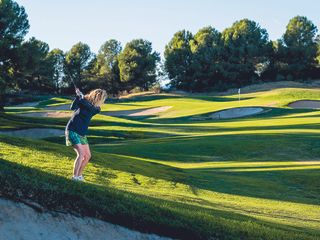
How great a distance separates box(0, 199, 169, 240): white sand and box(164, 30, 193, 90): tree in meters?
100.0

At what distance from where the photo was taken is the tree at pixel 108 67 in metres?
114

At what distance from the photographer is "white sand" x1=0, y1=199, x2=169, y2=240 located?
24.0 feet

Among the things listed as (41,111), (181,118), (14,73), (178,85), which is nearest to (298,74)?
(178,85)

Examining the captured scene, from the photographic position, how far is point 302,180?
72.9 ft

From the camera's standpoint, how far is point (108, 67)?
382 feet

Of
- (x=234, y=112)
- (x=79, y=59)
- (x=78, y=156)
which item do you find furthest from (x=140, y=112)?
(x=78, y=156)

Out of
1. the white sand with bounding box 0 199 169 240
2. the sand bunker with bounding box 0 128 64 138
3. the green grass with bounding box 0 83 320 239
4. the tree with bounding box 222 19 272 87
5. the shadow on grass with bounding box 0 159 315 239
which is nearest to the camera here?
the white sand with bounding box 0 199 169 240

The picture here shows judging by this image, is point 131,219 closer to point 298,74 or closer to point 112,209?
point 112,209

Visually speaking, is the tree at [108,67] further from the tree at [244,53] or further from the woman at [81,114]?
the woman at [81,114]

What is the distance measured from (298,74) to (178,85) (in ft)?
80.4

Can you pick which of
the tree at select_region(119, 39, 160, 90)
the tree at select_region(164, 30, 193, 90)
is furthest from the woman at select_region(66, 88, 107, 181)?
the tree at select_region(119, 39, 160, 90)

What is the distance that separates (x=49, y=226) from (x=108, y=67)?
110 metres

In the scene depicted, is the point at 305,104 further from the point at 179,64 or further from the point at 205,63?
the point at 179,64

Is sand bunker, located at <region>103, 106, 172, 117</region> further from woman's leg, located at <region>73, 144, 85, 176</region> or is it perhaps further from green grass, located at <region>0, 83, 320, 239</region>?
woman's leg, located at <region>73, 144, 85, 176</region>
